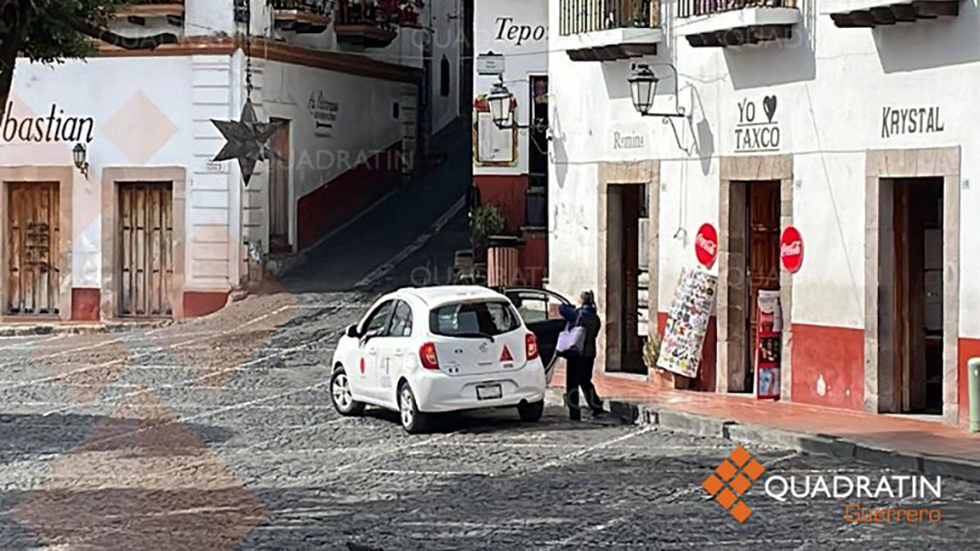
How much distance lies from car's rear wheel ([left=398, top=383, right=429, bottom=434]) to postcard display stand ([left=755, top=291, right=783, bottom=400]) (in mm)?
4465

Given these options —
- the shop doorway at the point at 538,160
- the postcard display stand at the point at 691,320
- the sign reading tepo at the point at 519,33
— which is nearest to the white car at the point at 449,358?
the postcard display stand at the point at 691,320

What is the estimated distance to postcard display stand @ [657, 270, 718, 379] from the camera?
846 inches

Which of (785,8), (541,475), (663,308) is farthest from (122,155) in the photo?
(541,475)

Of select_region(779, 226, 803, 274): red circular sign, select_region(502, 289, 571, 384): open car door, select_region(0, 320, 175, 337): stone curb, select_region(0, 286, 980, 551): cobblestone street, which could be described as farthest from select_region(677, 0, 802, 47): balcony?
select_region(0, 320, 175, 337): stone curb

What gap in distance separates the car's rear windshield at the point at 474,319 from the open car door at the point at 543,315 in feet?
8.23

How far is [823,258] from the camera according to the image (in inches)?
770

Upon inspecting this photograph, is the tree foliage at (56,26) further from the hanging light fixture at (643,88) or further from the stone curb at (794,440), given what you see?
the hanging light fixture at (643,88)

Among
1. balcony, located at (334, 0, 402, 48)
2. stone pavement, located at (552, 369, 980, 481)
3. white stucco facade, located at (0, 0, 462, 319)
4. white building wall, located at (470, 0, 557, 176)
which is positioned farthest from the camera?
balcony, located at (334, 0, 402, 48)

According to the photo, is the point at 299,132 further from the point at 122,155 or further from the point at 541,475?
the point at 541,475

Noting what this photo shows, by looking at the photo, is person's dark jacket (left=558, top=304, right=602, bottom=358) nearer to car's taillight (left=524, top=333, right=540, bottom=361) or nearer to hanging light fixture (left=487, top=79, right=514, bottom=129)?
car's taillight (left=524, top=333, right=540, bottom=361)

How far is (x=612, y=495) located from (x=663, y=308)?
29.5ft

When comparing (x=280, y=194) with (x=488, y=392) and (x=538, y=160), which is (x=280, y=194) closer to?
(x=538, y=160)

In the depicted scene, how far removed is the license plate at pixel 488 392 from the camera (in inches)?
707

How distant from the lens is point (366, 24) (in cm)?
3250
